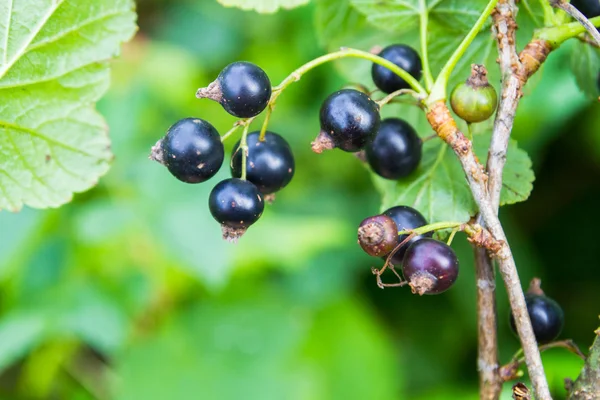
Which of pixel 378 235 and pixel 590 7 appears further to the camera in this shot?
pixel 590 7

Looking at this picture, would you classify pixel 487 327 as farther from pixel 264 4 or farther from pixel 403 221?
pixel 264 4

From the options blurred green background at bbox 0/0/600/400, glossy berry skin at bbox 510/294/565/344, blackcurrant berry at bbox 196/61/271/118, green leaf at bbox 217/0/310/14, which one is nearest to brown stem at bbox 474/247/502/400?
glossy berry skin at bbox 510/294/565/344

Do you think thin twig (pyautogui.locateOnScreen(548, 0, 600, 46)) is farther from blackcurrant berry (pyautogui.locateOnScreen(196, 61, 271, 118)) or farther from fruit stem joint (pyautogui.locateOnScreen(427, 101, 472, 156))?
blackcurrant berry (pyautogui.locateOnScreen(196, 61, 271, 118))

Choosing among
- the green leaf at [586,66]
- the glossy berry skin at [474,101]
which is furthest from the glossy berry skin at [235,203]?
the green leaf at [586,66]

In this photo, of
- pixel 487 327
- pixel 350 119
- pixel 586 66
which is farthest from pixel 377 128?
pixel 586 66

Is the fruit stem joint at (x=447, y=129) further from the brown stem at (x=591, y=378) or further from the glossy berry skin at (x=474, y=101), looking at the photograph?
the brown stem at (x=591, y=378)

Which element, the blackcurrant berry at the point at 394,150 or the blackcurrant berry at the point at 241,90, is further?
the blackcurrant berry at the point at 394,150
